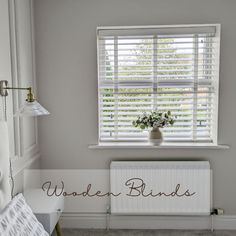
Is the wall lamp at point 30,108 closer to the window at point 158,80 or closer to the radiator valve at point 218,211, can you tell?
the window at point 158,80

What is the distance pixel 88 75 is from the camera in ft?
9.42

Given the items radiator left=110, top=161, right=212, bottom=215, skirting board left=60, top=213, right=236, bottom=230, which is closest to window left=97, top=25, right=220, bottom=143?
radiator left=110, top=161, right=212, bottom=215

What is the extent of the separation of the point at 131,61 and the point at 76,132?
0.87 m

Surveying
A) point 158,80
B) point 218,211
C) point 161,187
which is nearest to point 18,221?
point 161,187

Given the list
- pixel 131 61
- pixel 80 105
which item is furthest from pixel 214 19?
pixel 80 105

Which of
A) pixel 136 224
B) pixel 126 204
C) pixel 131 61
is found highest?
pixel 131 61

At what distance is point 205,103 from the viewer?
2.94 meters

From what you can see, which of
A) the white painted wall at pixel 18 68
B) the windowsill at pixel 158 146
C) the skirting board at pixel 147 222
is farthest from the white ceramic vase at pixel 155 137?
the white painted wall at pixel 18 68

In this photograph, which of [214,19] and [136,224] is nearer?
[214,19]

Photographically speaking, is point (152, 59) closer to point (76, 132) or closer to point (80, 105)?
point (80, 105)

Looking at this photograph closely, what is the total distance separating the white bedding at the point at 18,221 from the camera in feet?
5.17

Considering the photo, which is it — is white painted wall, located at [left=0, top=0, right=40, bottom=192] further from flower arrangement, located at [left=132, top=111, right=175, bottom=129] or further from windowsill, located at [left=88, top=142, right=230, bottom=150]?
flower arrangement, located at [left=132, top=111, right=175, bottom=129]

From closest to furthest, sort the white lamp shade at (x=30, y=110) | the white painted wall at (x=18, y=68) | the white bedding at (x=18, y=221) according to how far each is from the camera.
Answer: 1. the white bedding at (x=18, y=221)
2. the white lamp shade at (x=30, y=110)
3. the white painted wall at (x=18, y=68)

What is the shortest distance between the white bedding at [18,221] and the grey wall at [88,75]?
1049 millimetres
